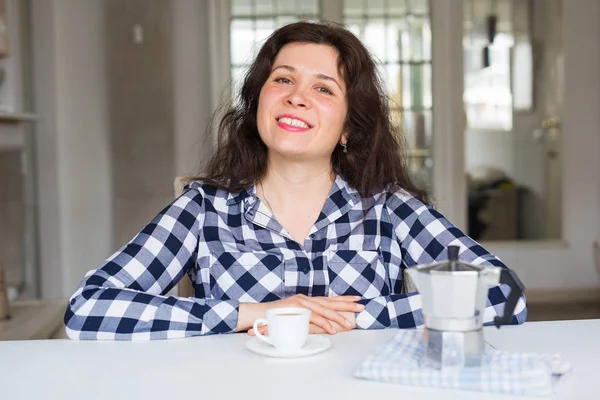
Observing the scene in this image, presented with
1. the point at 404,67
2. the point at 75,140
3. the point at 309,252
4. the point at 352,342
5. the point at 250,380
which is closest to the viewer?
A: the point at 250,380

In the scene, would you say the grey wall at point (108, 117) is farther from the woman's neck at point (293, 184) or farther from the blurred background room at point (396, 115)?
the woman's neck at point (293, 184)

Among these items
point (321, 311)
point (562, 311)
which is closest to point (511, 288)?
point (321, 311)

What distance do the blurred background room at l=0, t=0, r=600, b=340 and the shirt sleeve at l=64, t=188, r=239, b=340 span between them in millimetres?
2058

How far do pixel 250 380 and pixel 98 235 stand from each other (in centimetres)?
336

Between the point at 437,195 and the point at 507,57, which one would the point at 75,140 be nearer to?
the point at 437,195

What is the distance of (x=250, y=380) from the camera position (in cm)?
103

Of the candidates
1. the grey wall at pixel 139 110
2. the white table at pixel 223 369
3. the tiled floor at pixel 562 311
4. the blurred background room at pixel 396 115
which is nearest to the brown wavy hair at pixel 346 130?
the white table at pixel 223 369

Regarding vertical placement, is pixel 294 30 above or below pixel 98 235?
above

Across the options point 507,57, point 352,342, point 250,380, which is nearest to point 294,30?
point 352,342

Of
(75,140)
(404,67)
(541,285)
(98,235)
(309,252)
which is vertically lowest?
(541,285)

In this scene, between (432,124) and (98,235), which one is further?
(432,124)

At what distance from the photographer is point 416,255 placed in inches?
67.3

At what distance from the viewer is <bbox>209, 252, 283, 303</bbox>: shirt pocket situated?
1642 millimetres

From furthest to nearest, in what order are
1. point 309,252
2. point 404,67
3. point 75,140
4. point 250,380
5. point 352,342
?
point 404,67 < point 75,140 < point 309,252 < point 352,342 < point 250,380
